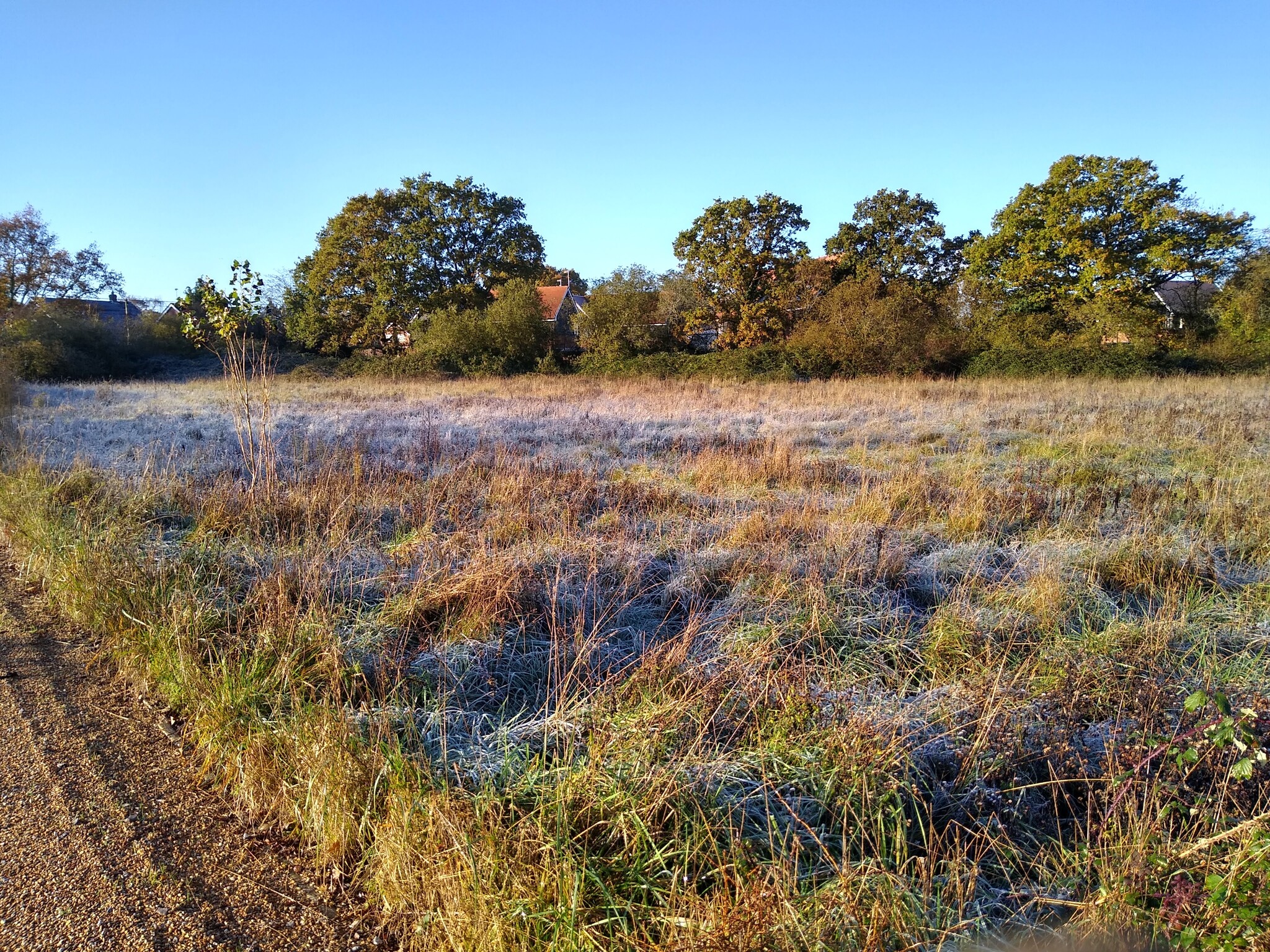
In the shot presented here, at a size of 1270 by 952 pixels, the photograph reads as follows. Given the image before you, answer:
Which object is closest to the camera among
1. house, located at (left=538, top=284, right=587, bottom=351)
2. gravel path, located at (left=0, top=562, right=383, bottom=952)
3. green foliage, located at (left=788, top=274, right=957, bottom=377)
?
gravel path, located at (left=0, top=562, right=383, bottom=952)

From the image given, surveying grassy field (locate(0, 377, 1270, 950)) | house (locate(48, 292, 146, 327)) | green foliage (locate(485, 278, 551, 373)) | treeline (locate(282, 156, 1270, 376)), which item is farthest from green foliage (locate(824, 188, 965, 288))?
house (locate(48, 292, 146, 327))

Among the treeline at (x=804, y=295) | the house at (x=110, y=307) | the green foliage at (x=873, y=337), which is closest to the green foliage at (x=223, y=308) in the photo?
the treeline at (x=804, y=295)

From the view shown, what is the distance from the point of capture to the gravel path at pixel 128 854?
2.20 m

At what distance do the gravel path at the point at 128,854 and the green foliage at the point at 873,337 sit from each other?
1011 inches

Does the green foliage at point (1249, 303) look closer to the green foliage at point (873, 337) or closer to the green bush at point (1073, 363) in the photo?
the green bush at point (1073, 363)

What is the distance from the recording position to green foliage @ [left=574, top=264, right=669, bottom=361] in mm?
32125

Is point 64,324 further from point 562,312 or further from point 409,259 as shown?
point 562,312

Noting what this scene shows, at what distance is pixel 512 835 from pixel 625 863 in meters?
0.36

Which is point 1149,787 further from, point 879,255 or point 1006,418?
point 879,255

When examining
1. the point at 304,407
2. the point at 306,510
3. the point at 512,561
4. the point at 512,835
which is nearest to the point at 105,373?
the point at 304,407

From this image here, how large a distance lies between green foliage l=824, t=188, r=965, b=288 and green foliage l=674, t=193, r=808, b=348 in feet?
6.89

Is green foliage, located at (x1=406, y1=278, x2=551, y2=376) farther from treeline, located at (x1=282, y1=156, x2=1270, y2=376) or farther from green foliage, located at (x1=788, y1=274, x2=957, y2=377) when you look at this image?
green foliage, located at (x1=788, y1=274, x2=957, y2=377)

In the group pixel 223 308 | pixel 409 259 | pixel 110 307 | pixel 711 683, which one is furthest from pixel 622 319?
pixel 110 307

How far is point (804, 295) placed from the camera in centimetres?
3106
